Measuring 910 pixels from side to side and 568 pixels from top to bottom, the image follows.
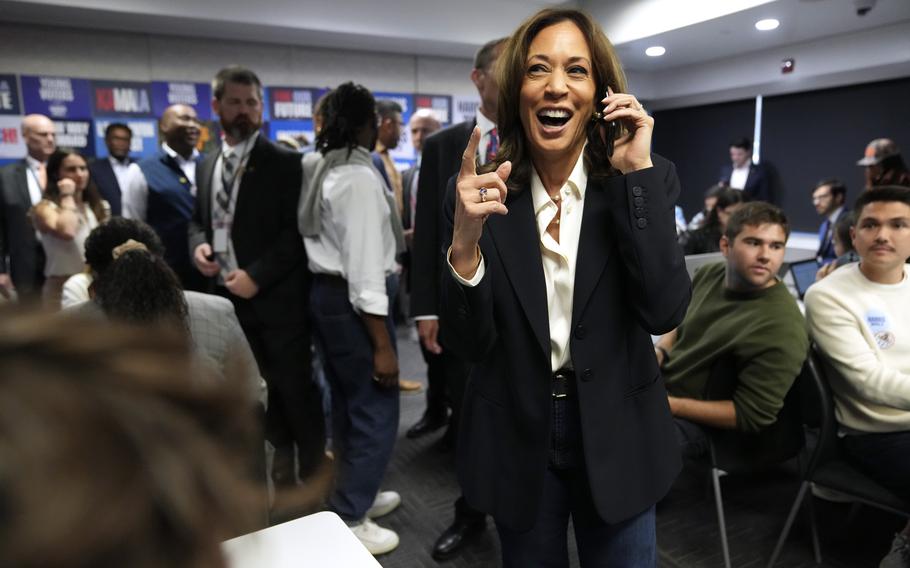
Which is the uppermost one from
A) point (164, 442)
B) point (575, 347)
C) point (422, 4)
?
point (422, 4)

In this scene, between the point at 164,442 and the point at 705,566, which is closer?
the point at 164,442

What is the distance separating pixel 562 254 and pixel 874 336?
1533mm

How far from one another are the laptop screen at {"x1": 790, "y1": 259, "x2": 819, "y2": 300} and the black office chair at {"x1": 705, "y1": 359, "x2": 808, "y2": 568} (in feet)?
5.67

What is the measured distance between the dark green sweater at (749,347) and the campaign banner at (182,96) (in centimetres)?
583

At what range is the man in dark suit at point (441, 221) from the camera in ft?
7.28

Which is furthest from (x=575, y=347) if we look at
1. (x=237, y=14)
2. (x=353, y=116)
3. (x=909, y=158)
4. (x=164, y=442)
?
(x=909, y=158)

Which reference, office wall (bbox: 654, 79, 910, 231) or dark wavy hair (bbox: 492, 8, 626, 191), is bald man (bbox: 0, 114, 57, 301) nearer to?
dark wavy hair (bbox: 492, 8, 626, 191)

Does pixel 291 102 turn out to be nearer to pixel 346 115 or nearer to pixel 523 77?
pixel 346 115

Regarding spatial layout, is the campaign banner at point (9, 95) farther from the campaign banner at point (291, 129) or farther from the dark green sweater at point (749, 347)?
the dark green sweater at point (749, 347)

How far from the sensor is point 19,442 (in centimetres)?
25

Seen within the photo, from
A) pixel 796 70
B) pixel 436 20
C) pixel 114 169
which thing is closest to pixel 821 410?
pixel 114 169

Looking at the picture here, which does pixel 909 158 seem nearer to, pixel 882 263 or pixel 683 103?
pixel 683 103

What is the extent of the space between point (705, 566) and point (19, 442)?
251cm

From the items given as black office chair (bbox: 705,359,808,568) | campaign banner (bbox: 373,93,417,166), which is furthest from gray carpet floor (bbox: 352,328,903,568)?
campaign banner (bbox: 373,93,417,166)
